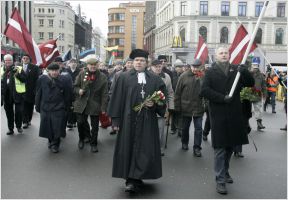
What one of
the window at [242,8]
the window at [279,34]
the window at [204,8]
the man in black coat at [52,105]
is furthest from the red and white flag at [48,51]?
the window at [279,34]

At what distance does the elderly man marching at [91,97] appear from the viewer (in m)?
8.41

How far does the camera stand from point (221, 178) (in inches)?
229

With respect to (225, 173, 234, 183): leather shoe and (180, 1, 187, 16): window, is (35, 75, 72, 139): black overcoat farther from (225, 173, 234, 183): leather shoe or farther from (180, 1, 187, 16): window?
(180, 1, 187, 16): window

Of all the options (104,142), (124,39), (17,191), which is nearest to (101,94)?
(104,142)

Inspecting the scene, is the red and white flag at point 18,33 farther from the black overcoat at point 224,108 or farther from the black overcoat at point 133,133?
the black overcoat at point 224,108

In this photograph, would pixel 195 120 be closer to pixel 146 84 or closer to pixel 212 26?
pixel 146 84

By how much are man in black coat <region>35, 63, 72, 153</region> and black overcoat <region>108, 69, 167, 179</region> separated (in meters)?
2.76

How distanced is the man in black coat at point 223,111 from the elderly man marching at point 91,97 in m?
3.10

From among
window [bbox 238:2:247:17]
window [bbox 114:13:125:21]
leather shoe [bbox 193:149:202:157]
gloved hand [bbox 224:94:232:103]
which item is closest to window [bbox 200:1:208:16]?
window [bbox 238:2:247:17]

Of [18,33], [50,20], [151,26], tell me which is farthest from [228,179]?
[50,20]

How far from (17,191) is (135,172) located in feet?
5.48

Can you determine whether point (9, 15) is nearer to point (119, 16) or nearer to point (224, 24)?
point (224, 24)

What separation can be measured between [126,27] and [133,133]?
4426 inches

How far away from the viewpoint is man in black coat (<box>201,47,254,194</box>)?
5.83 metres
